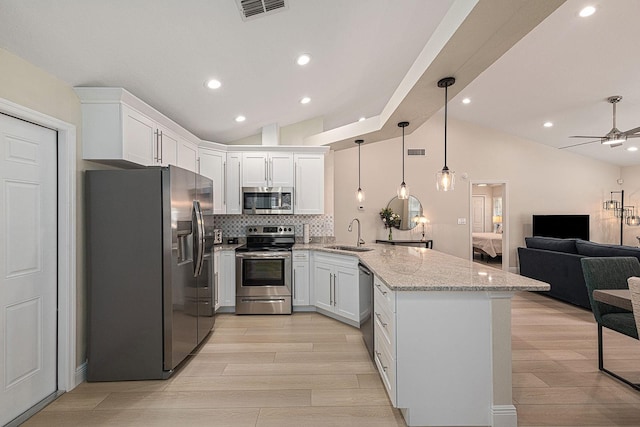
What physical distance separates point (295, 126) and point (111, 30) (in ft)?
10.7

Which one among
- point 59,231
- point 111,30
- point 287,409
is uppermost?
point 111,30

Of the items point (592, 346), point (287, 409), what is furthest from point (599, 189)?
point (287, 409)

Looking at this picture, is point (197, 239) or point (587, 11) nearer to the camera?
point (197, 239)

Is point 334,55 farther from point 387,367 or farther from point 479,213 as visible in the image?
point 479,213

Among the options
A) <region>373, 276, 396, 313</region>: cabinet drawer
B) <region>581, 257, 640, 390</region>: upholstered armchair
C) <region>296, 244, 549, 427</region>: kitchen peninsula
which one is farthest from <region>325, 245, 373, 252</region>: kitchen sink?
<region>581, 257, 640, 390</region>: upholstered armchair

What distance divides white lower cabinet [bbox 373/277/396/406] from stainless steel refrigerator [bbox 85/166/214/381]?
1691 millimetres

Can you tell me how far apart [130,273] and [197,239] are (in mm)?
635

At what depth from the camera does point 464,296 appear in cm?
202

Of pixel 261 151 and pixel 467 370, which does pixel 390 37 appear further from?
pixel 467 370

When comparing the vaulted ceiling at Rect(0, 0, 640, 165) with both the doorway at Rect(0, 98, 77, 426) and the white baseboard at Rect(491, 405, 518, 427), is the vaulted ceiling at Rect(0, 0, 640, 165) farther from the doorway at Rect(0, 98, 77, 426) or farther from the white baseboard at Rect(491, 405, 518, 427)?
the white baseboard at Rect(491, 405, 518, 427)

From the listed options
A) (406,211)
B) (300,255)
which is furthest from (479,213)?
(300,255)

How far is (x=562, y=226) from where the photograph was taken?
23.5 feet

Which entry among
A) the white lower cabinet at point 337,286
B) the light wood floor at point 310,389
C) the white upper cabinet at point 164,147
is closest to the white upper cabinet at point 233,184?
the white upper cabinet at point 164,147

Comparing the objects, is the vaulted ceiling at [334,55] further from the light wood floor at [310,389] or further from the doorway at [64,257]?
the light wood floor at [310,389]
